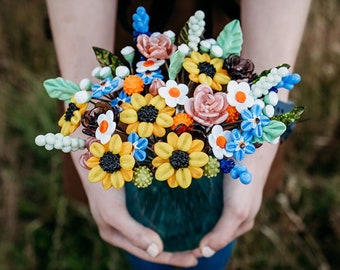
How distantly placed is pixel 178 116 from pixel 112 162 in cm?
9

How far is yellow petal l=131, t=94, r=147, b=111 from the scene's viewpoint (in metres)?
0.62

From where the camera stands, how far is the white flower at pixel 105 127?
60 centimetres

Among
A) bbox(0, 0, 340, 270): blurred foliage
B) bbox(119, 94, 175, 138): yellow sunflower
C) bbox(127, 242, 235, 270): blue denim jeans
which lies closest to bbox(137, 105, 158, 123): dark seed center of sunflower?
bbox(119, 94, 175, 138): yellow sunflower

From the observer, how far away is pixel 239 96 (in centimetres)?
62

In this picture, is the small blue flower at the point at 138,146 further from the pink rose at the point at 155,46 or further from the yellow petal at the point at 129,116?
the pink rose at the point at 155,46

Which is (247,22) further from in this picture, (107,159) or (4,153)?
(4,153)

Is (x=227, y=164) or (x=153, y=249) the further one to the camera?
(x=153, y=249)

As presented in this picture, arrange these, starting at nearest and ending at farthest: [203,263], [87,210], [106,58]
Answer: [106,58], [203,263], [87,210]

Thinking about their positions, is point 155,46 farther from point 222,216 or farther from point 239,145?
point 222,216

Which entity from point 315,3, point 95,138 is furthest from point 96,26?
point 315,3

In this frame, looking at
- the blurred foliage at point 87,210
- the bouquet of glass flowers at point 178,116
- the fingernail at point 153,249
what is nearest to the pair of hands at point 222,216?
the fingernail at point 153,249

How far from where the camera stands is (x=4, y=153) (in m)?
1.78

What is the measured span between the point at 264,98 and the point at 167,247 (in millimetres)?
390

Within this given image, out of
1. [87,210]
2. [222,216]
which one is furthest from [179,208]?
[87,210]
